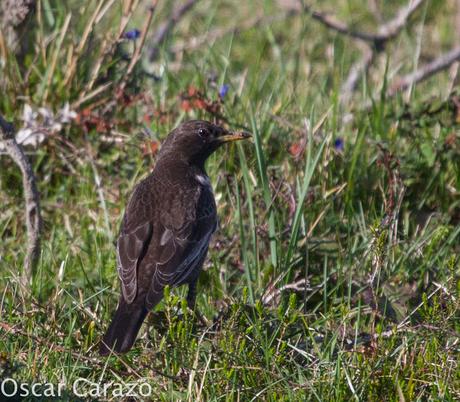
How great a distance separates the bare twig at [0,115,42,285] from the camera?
571cm

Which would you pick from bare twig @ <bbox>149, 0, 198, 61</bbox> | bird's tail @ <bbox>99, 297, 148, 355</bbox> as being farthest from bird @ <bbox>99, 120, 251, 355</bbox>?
bare twig @ <bbox>149, 0, 198, 61</bbox>

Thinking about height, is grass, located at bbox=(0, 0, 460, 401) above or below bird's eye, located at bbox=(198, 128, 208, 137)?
below

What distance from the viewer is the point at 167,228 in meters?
5.74

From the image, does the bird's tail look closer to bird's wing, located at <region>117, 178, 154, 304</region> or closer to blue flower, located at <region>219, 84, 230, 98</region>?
bird's wing, located at <region>117, 178, 154, 304</region>

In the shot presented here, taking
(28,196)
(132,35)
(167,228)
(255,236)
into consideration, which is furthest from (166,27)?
(255,236)

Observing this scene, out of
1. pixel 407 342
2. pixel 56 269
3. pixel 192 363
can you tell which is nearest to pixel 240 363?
pixel 192 363

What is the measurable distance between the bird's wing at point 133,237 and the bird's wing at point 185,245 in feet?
0.29

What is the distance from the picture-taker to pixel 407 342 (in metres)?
4.92

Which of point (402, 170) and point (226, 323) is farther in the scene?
point (402, 170)

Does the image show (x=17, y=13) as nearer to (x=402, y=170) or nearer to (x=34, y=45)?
(x=34, y=45)

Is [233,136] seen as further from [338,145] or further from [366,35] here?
[366,35]

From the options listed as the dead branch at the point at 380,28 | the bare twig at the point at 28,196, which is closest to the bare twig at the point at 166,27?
the dead branch at the point at 380,28

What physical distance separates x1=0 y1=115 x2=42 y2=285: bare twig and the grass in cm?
10

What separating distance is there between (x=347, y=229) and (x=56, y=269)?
166 centimetres
